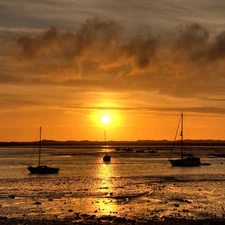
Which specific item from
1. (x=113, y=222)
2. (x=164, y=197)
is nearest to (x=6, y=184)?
(x=164, y=197)

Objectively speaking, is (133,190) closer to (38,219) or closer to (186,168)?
(38,219)

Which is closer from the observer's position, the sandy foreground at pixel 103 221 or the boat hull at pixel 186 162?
the sandy foreground at pixel 103 221

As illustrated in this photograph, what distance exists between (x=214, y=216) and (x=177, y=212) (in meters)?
4.38

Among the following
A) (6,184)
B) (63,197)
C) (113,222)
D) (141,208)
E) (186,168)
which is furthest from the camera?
(186,168)

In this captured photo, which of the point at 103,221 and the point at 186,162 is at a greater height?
the point at 186,162

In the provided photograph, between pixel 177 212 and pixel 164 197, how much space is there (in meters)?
14.3

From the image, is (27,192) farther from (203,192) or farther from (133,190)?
(203,192)

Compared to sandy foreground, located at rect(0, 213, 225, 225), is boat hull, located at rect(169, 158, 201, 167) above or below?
above

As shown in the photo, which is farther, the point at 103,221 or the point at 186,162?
the point at 186,162

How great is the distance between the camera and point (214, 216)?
50.2 m

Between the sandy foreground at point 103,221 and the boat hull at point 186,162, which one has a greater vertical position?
the boat hull at point 186,162

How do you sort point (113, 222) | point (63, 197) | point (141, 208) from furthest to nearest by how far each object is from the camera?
point (63, 197) < point (141, 208) < point (113, 222)

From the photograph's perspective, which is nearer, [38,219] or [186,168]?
[38,219]

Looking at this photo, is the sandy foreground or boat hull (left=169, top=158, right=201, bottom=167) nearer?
the sandy foreground
